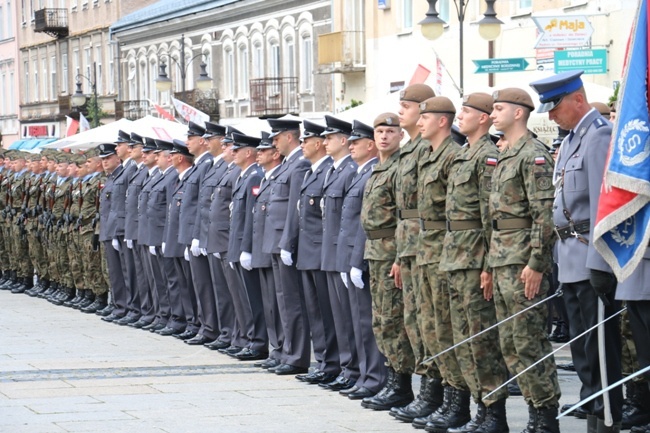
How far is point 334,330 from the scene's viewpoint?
11.9 meters

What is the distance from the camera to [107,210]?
695 inches

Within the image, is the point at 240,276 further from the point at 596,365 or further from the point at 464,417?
the point at 596,365

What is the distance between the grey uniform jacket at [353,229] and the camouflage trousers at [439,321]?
1.22 m

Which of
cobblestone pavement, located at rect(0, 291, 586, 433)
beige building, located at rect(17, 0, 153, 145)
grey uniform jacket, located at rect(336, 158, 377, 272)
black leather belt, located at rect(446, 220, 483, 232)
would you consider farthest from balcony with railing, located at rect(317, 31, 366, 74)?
black leather belt, located at rect(446, 220, 483, 232)

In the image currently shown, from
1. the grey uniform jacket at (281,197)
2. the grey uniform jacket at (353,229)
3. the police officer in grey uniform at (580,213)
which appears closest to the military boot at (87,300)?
the grey uniform jacket at (281,197)

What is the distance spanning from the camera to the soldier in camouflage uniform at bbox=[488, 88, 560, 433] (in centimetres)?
851

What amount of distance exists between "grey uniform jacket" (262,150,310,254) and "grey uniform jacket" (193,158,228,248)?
5.17 ft

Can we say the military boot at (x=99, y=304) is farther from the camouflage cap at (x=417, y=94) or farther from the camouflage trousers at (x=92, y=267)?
the camouflage cap at (x=417, y=94)

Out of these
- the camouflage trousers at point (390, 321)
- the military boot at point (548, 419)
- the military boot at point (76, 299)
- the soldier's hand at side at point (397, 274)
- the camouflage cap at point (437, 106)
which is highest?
the camouflage cap at point (437, 106)

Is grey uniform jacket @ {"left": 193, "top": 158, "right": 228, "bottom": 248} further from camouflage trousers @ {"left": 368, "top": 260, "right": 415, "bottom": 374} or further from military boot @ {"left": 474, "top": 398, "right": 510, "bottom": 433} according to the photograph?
military boot @ {"left": 474, "top": 398, "right": 510, "bottom": 433}

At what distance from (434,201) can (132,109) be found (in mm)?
48069

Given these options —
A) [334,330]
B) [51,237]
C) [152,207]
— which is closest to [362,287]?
[334,330]

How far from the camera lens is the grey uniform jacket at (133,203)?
54.4ft

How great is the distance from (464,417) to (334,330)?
2572 millimetres
